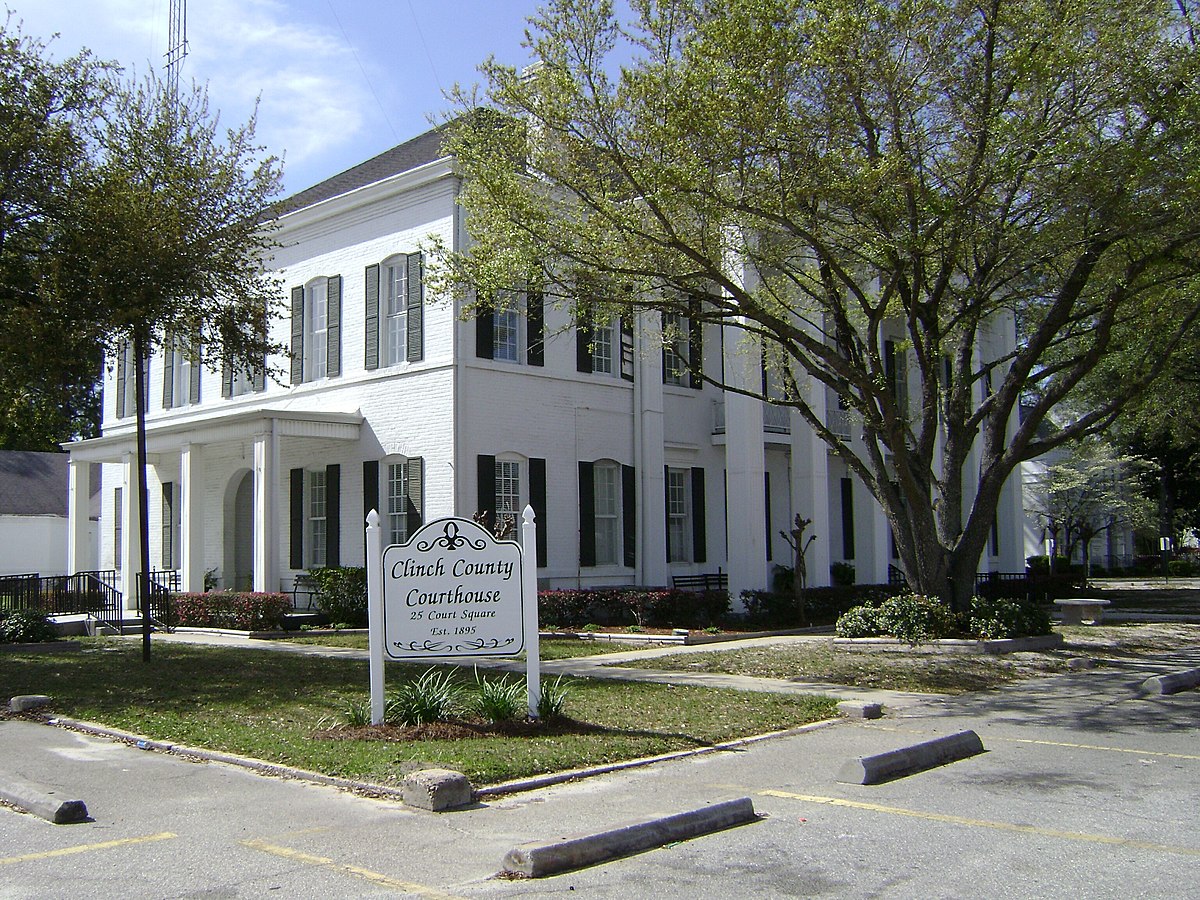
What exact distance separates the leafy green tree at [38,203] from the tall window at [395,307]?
697 centimetres

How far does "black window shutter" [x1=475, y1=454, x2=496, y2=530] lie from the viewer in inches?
832

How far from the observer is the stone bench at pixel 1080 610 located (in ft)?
71.4

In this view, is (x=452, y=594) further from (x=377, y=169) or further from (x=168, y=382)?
(x=168, y=382)

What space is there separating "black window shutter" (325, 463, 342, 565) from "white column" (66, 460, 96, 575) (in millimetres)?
7454

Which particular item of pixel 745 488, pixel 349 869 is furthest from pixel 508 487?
pixel 349 869

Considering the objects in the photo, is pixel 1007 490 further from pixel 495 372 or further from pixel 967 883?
pixel 967 883

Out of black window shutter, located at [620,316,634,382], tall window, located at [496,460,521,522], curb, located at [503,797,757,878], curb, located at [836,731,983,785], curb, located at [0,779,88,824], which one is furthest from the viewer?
black window shutter, located at [620,316,634,382]

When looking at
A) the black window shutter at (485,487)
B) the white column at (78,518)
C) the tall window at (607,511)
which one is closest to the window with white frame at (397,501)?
the black window shutter at (485,487)

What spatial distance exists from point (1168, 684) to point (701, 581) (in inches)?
489

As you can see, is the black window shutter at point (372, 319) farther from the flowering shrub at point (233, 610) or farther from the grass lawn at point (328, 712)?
the grass lawn at point (328, 712)

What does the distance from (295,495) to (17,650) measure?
7663mm

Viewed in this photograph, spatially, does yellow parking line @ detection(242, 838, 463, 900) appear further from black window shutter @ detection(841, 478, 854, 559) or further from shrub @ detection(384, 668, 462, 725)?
black window shutter @ detection(841, 478, 854, 559)

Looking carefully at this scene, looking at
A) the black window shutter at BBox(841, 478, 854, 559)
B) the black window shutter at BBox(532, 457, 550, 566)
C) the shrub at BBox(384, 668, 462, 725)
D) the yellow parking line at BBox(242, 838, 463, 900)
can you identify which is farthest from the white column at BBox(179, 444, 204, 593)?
the yellow parking line at BBox(242, 838, 463, 900)

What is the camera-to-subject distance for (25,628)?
18.0m
